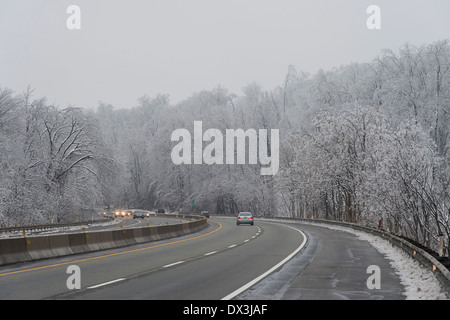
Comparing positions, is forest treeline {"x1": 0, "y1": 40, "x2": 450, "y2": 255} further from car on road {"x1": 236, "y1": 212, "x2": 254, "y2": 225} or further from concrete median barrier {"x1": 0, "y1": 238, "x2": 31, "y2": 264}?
concrete median barrier {"x1": 0, "y1": 238, "x2": 31, "y2": 264}

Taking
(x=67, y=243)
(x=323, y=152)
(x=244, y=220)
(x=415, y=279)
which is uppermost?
(x=323, y=152)

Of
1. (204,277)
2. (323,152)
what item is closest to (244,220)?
(323,152)

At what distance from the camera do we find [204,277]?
550 inches

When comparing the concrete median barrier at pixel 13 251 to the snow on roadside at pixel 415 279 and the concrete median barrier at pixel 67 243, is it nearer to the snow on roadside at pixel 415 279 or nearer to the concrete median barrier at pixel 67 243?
the concrete median barrier at pixel 67 243

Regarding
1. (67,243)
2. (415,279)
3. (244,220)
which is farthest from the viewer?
(244,220)

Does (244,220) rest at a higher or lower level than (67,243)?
lower

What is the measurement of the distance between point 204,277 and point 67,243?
29.7 ft

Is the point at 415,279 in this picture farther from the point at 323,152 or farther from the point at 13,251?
the point at 323,152

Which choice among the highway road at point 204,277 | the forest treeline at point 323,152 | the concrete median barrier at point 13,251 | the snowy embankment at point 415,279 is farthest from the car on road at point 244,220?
the concrete median barrier at point 13,251

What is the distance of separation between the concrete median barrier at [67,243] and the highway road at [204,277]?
1.75 feet

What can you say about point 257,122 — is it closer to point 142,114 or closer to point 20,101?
point 20,101

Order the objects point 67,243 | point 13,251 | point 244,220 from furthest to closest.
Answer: point 244,220
point 67,243
point 13,251

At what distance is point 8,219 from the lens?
51062 millimetres

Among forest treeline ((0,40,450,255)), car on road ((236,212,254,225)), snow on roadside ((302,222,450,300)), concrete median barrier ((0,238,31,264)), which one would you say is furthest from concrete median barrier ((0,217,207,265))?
car on road ((236,212,254,225))
